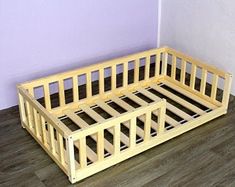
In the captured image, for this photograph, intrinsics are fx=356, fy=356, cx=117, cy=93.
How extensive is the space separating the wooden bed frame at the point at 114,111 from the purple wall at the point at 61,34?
5.8 inches

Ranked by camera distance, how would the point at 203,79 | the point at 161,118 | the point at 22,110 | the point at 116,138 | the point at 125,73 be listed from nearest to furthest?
the point at 116,138 → the point at 161,118 → the point at 22,110 → the point at 203,79 → the point at 125,73

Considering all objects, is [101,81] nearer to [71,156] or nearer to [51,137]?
[51,137]

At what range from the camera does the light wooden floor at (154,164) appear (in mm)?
1524

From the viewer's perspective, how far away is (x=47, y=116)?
5.05 ft

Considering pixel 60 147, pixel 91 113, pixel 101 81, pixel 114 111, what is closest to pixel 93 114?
pixel 91 113

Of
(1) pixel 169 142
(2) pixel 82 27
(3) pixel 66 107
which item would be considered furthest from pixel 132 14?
(1) pixel 169 142

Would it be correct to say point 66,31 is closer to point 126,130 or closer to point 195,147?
point 126,130

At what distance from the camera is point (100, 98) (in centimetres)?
211

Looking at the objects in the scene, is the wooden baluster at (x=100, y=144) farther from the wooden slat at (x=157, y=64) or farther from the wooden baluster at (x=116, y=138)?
the wooden slat at (x=157, y=64)

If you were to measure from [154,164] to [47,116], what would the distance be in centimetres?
53

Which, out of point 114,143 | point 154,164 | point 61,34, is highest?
point 61,34

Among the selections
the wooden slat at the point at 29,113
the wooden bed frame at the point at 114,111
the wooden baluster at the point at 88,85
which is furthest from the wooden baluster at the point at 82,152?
the wooden baluster at the point at 88,85

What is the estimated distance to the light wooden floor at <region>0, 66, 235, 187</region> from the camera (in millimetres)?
1524

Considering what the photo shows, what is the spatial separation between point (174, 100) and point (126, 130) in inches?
16.3
